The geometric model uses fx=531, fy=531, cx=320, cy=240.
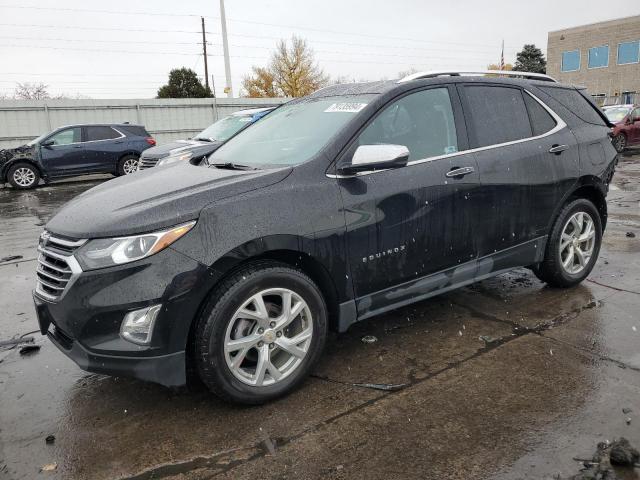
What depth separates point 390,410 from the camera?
292 centimetres

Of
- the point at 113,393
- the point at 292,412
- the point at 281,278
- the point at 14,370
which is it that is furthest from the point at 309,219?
the point at 14,370

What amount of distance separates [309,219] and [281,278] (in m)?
0.37

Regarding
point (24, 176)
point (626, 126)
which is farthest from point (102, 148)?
point (626, 126)

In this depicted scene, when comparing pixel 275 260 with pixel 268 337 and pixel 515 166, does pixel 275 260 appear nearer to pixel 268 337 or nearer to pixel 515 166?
pixel 268 337

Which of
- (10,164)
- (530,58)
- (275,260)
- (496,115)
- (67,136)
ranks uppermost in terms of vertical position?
(530,58)

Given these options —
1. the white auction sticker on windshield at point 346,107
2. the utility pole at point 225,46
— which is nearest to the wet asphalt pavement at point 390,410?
the white auction sticker on windshield at point 346,107

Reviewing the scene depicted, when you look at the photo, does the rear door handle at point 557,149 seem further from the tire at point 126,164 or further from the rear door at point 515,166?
the tire at point 126,164

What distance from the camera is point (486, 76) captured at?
4.16m

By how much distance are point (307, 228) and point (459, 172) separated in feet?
4.21

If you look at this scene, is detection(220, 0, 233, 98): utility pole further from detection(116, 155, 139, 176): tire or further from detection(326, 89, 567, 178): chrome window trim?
detection(326, 89, 567, 178): chrome window trim

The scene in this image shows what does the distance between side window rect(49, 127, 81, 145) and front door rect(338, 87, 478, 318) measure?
13.6 meters

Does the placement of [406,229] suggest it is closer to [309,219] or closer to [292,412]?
[309,219]

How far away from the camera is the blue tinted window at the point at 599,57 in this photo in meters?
44.8

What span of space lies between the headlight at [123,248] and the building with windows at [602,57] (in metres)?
45.3
